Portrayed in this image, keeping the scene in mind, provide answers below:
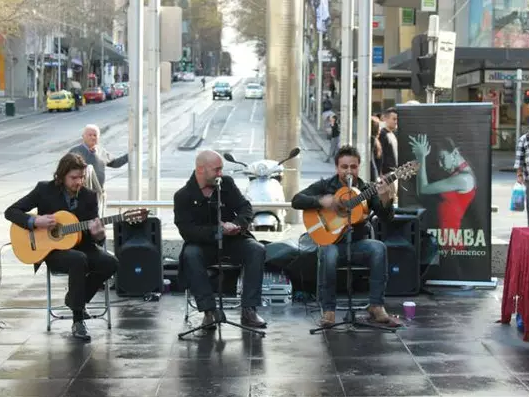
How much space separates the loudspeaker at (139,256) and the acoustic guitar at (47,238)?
150cm

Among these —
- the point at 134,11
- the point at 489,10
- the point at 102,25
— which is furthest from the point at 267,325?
the point at 102,25

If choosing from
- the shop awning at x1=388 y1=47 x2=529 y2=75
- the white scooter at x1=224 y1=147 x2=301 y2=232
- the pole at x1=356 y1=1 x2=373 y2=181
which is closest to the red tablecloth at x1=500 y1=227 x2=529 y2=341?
the white scooter at x1=224 y1=147 x2=301 y2=232

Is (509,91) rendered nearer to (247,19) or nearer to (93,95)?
(247,19)

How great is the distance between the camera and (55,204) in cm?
831

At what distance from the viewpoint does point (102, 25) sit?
78.4 m

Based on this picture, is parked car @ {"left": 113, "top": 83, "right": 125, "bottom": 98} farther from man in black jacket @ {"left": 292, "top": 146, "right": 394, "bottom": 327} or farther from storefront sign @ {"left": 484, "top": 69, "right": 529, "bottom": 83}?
man in black jacket @ {"left": 292, "top": 146, "right": 394, "bottom": 327}

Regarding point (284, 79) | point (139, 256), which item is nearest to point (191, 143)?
point (284, 79)

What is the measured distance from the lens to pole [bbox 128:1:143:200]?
12.3 metres

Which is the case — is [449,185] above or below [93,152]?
below

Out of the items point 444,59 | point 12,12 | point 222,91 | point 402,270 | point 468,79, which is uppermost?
point 12,12

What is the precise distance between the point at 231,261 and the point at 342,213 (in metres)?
1.03

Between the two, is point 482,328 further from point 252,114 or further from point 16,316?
point 252,114

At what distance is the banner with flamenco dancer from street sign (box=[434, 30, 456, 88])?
13.6ft

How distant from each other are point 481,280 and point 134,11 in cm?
538
